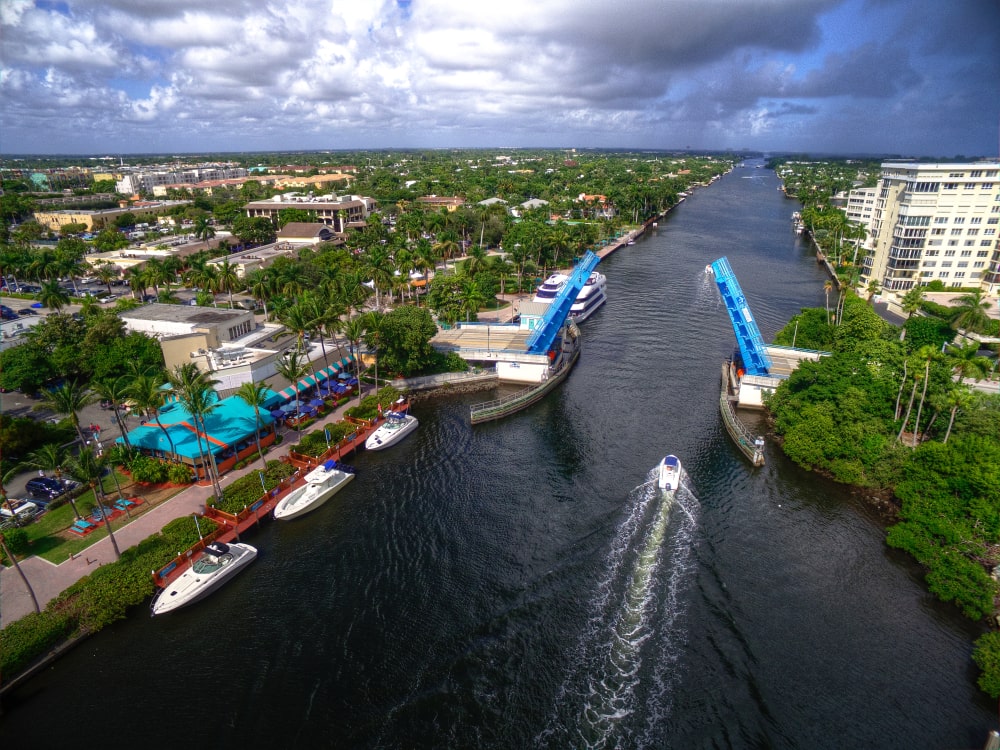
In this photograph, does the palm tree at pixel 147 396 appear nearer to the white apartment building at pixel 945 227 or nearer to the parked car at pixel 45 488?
the parked car at pixel 45 488

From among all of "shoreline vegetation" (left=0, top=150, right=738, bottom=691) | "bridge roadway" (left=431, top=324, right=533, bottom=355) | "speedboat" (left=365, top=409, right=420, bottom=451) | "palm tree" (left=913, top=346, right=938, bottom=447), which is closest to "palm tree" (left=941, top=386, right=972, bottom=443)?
"palm tree" (left=913, top=346, right=938, bottom=447)

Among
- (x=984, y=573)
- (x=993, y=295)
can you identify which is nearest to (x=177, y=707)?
(x=984, y=573)

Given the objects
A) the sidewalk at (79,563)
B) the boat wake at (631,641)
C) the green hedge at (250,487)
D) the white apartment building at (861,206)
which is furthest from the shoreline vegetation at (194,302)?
the white apartment building at (861,206)

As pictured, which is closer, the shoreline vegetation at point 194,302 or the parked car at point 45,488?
the shoreline vegetation at point 194,302

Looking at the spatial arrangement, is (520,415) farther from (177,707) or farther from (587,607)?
(177,707)

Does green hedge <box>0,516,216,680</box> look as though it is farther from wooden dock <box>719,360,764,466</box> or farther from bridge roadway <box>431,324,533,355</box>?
wooden dock <box>719,360,764,466</box>
